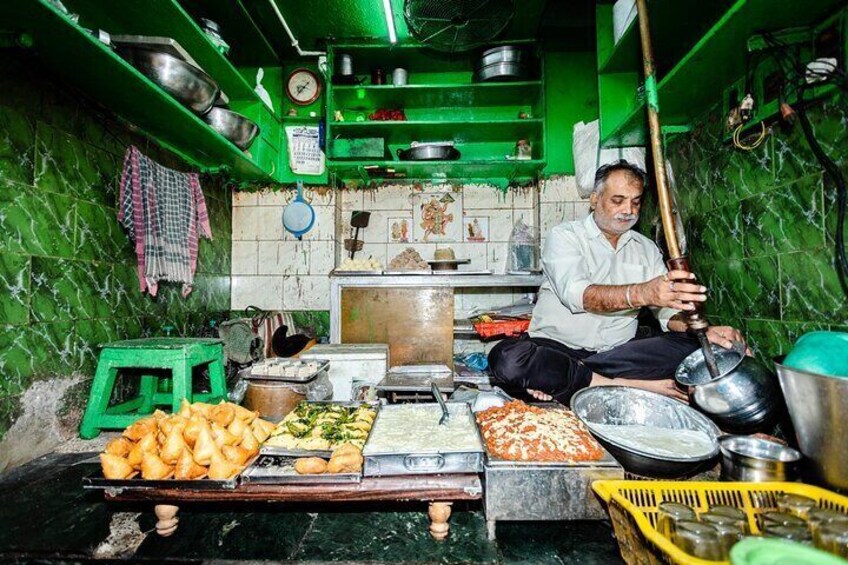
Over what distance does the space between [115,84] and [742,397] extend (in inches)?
150

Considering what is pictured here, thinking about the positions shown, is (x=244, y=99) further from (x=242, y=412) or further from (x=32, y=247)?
(x=242, y=412)

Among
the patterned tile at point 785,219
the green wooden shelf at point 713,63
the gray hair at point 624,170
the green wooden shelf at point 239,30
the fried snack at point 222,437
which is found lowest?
the fried snack at point 222,437

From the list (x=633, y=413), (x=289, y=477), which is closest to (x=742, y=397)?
(x=633, y=413)

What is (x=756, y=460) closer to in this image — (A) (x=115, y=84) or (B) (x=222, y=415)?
(B) (x=222, y=415)

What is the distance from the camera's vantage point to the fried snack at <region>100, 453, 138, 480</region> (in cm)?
137

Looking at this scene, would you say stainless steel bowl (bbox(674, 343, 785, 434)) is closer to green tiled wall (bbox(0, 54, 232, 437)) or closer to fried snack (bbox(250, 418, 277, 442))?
fried snack (bbox(250, 418, 277, 442))

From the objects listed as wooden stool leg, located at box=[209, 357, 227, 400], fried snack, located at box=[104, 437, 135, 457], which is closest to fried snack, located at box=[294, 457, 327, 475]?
fried snack, located at box=[104, 437, 135, 457]

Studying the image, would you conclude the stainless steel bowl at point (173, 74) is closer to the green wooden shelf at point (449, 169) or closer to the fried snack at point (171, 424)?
the green wooden shelf at point (449, 169)

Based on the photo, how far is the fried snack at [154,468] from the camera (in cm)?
138

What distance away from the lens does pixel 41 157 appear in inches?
89.3

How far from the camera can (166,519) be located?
1434 millimetres

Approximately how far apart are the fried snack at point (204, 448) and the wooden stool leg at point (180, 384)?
1012mm

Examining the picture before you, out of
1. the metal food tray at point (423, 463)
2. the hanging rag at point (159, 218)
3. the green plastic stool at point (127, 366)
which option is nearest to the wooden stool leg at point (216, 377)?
the green plastic stool at point (127, 366)

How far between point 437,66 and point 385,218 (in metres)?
1.79
